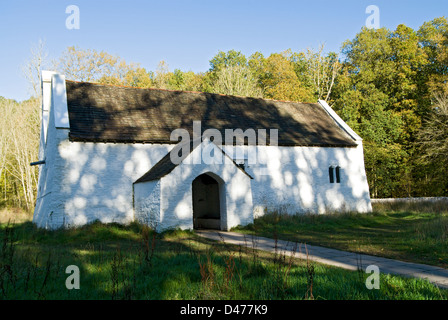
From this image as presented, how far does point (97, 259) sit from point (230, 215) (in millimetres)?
8453

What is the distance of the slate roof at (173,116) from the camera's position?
58.0 ft

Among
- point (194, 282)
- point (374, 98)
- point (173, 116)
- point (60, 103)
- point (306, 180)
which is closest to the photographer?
point (194, 282)

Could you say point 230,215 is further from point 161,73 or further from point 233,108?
point 161,73

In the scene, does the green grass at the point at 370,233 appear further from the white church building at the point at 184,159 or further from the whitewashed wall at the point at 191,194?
the white church building at the point at 184,159

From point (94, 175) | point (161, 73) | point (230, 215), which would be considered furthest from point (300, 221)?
point (161, 73)

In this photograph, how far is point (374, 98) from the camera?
36.8 metres

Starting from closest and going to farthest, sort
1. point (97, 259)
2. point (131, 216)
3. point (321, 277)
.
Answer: point (321, 277) → point (97, 259) → point (131, 216)

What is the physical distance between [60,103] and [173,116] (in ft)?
19.4

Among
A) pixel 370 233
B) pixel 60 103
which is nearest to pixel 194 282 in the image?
pixel 370 233

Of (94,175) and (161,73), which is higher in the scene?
(161,73)

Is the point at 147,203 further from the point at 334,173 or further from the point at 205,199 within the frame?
the point at 334,173

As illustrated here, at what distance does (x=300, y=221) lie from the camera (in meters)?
17.9

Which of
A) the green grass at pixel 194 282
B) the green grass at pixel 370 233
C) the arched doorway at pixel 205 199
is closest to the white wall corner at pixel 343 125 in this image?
the green grass at pixel 370 233

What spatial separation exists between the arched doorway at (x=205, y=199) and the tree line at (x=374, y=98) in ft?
64.7
